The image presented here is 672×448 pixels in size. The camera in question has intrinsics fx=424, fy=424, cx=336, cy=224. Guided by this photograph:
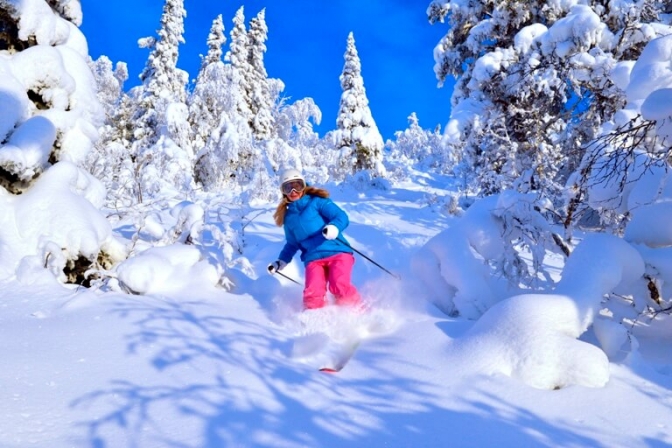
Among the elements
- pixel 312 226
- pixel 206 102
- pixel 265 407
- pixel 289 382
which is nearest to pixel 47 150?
pixel 312 226

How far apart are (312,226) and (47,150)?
302cm

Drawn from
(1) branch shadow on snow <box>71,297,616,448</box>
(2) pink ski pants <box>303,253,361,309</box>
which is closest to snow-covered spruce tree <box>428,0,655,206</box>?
(2) pink ski pants <box>303,253,361,309</box>

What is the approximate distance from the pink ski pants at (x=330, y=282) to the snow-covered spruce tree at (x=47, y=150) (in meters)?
2.30

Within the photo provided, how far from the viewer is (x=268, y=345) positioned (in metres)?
2.81

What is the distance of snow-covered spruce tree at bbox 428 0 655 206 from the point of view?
5.85 metres

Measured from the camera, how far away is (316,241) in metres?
4.34

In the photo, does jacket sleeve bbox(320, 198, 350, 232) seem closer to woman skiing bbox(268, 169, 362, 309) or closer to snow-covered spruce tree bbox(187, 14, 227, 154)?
woman skiing bbox(268, 169, 362, 309)

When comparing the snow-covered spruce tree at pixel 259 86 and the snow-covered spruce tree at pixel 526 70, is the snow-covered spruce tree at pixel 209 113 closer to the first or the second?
the snow-covered spruce tree at pixel 259 86

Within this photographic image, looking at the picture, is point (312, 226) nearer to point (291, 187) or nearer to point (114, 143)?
point (291, 187)

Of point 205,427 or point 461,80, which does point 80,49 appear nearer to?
point 205,427

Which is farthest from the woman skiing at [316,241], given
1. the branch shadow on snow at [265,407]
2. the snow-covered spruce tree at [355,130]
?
the snow-covered spruce tree at [355,130]

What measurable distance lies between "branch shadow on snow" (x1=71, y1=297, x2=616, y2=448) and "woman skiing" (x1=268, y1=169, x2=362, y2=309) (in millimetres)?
1263

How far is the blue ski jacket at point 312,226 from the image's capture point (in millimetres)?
4223

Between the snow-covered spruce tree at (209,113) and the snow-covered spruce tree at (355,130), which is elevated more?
the snow-covered spruce tree at (355,130)
